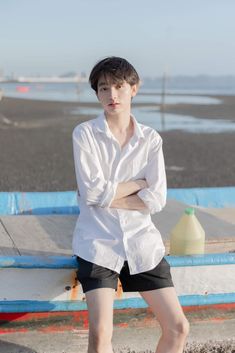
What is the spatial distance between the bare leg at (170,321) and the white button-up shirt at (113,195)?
0.19m

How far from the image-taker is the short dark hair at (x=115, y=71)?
316 cm

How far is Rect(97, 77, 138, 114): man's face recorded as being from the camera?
126 inches

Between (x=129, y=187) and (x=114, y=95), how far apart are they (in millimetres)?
554

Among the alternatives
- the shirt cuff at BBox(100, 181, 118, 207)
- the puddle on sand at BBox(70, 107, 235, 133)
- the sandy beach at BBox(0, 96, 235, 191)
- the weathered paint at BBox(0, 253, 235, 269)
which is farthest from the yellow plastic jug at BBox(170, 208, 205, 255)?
the puddle on sand at BBox(70, 107, 235, 133)

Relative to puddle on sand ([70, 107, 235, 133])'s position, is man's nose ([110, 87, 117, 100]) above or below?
above

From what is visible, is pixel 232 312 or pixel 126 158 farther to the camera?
pixel 232 312

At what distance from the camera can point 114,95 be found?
10.5 feet

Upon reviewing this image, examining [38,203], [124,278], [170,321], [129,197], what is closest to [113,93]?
[129,197]

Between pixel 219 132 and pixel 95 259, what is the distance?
684 inches

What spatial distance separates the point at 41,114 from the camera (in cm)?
2755

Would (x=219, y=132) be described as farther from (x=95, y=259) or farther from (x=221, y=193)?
(x=95, y=259)

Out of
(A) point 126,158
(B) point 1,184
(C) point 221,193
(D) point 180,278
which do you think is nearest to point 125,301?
(D) point 180,278

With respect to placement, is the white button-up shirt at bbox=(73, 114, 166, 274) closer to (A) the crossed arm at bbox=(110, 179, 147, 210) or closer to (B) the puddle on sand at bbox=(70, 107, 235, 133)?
(A) the crossed arm at bbox=(110, 179, 147, 210)

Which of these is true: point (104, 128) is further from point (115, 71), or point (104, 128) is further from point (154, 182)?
point (154, 182)
